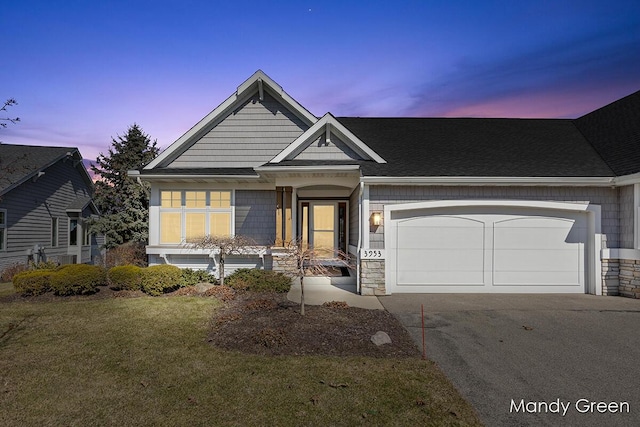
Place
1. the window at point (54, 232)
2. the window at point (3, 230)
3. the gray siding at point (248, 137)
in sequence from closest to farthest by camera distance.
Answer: the gray siding at point (248, 137), the window at point (3, 230), the window at point (54, 232)

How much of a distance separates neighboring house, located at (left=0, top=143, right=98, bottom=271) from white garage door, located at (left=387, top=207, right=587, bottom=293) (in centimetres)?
1591

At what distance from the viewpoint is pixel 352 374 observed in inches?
165

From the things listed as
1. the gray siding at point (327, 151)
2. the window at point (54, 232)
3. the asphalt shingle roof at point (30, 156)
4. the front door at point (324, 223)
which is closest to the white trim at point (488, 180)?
the gray siding at point (327, 151)

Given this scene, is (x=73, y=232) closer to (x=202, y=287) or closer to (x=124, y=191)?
(x=124, y=191)

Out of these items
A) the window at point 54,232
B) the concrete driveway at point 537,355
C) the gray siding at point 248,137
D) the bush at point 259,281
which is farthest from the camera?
the window at point 54,232

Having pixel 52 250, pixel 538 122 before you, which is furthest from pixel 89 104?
pixel 538 122

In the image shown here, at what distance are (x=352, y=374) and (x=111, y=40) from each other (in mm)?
13147

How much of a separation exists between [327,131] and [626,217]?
8968mm

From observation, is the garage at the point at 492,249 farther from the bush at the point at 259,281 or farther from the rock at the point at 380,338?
the rock at the point at 380,338

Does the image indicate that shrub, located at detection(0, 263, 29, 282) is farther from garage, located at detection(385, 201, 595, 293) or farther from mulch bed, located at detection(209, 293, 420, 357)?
garage, located at detection(385, 201, 595, 293)

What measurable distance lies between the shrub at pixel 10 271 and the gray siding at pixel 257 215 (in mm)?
9872

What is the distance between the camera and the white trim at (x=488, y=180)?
917 cm

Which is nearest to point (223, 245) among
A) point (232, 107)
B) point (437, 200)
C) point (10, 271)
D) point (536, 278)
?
point (232, 107)

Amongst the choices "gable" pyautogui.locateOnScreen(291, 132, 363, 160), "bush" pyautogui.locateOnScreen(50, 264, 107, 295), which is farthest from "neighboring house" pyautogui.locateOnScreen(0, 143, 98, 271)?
"gable" pyautogui.locateOnScreen(291, 132, 363, 160)
